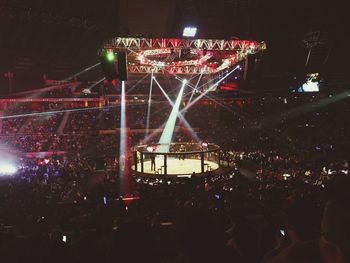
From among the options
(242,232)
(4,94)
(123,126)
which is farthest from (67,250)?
(4,94)

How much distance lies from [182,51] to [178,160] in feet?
22.8

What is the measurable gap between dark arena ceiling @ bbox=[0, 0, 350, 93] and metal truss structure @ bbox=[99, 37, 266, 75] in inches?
23.4

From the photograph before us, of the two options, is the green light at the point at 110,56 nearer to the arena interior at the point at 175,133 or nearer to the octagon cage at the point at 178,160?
the arena interior at the point at 175,133

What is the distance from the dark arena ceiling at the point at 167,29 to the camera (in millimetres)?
15172

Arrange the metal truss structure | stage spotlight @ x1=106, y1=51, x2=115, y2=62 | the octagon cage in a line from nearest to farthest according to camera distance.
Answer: stage spotlight @ x1=106, y1=51, x2=115, y2=62 → the metal truss structure → the octagon cage

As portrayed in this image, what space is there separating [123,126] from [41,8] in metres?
12.5

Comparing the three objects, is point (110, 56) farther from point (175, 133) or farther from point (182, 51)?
point (175, 133)

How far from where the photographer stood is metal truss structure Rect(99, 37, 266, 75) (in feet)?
41.0

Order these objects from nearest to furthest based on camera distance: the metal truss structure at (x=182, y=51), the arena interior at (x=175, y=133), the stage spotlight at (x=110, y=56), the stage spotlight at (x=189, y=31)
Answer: the arena interior at (x=175, y=133)
the stage spotlight at (x=110, y=56)
the stage spotlight at (x=189, y=31)
the metal truss structure at (x=182, y=51)

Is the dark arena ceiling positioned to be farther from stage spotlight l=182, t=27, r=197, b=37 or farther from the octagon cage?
the octagon cage

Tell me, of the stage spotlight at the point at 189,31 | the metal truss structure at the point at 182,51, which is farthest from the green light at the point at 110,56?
the stage spotlight at the point at 189,31

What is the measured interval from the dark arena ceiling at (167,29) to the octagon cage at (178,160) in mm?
5100

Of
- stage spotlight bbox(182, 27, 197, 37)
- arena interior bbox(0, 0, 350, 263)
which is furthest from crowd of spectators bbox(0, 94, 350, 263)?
stage spotlight bbox(182, 27, 197, 37)

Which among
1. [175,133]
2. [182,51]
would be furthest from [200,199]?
[175,133]
